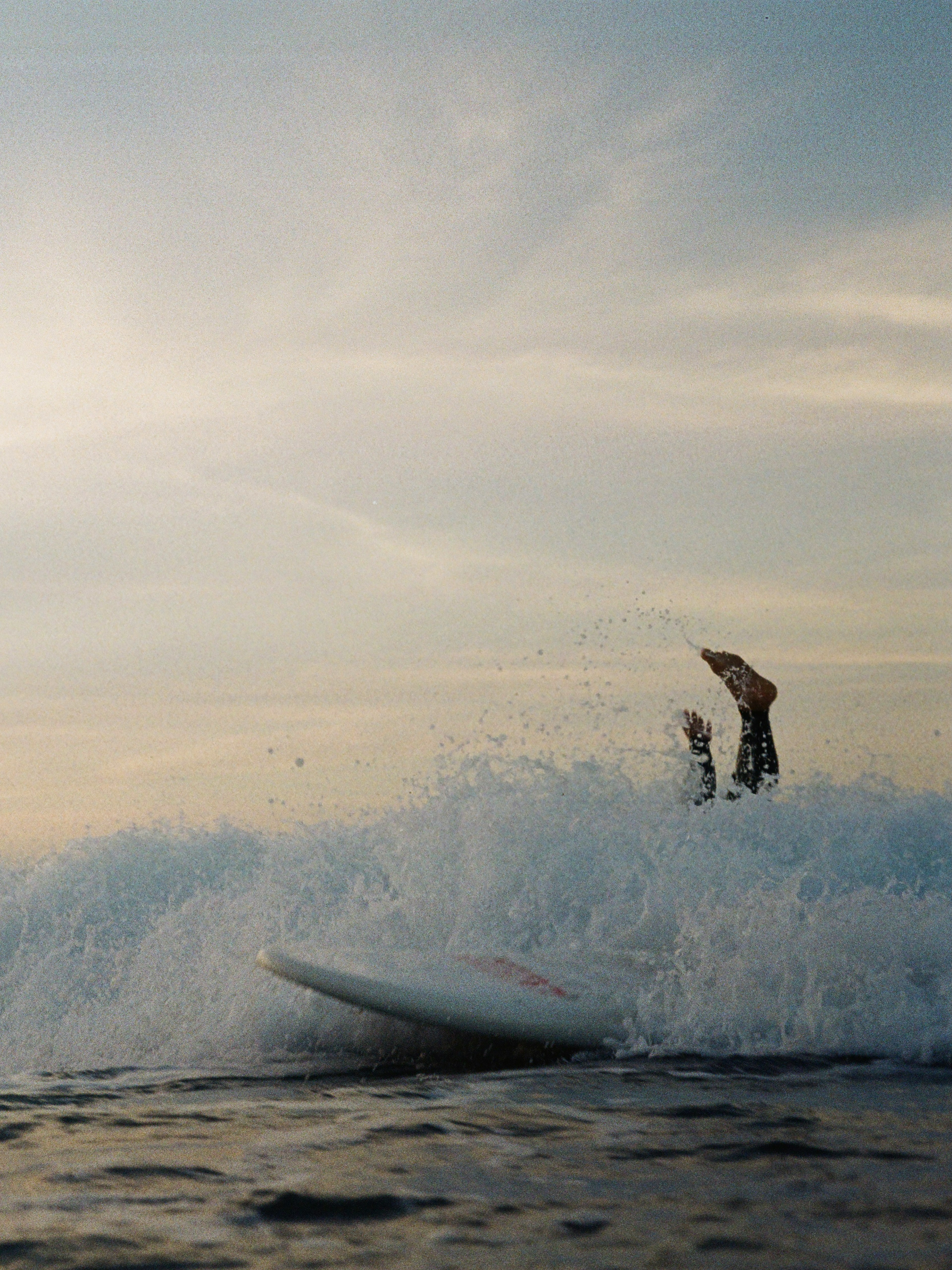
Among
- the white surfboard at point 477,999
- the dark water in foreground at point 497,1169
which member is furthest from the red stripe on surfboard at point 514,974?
the dark water in foreground at point 497,1169

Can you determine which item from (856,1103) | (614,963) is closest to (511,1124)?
(856,1103)

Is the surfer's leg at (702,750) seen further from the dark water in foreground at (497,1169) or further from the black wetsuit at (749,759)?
the dark water in foreground at (497,1169)

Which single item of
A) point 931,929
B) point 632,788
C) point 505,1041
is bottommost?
point 505,1041

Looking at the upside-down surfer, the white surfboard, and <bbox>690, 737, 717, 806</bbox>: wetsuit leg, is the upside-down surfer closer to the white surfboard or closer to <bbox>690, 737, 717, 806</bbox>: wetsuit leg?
<bbox>690, 737, 717, 806</bbox>: wetsuit leg

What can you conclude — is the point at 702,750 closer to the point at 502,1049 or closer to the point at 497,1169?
the point at 502,1049

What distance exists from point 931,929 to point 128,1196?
4908mm

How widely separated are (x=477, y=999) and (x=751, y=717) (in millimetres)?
4335

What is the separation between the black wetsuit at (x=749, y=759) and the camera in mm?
10133

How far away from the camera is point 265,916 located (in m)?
9.70

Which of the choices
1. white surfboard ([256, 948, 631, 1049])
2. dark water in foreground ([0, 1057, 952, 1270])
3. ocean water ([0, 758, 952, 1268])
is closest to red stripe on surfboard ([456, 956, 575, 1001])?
white surfboard ([256, 948, 631, 1049])

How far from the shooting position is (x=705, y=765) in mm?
10211

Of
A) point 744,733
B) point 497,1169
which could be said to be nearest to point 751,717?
point 744,733

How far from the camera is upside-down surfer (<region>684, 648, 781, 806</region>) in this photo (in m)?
9.98

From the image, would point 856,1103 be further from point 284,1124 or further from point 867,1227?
point 284,1124
